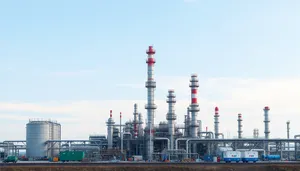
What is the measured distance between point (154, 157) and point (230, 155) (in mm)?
23720

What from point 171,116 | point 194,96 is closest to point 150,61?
point 171,116

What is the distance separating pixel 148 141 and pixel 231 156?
24887 millimetres

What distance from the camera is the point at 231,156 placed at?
9131cm

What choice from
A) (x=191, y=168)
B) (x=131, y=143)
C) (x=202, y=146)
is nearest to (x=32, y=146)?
(x=131, y=143)

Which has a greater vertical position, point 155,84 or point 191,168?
point 155,84

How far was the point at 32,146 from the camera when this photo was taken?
117 m

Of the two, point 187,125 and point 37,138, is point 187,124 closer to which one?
point 187,125

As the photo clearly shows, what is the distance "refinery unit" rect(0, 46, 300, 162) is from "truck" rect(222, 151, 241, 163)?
8013 millimetres

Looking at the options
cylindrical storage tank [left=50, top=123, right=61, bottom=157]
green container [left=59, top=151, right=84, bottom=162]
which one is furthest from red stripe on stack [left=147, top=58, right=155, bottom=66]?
cylindrical storage tank [left=50, top=123, right=61, bottom=157]

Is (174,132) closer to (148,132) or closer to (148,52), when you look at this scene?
(148,132)

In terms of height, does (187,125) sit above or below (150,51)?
below

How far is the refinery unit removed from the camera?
4279 inches

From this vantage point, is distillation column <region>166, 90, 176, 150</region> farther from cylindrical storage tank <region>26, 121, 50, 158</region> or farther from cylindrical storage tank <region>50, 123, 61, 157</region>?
cylindrical storage tank <region>26, 121, 50, 158</region>

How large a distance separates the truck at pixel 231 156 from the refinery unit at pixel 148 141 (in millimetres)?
8013
